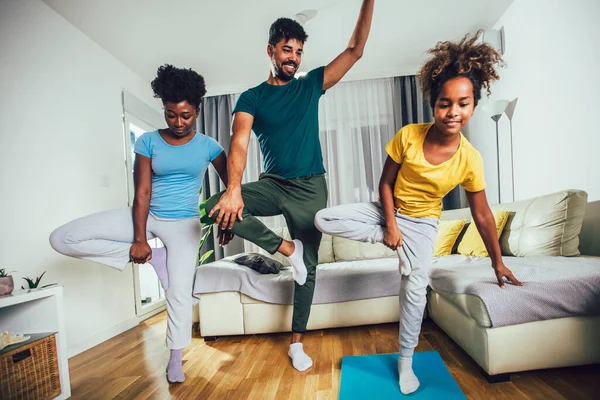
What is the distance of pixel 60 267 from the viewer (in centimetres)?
236

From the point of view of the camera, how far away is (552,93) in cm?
246

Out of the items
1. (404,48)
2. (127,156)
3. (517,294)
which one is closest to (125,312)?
(127,156)

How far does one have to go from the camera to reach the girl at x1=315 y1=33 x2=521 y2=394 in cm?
141

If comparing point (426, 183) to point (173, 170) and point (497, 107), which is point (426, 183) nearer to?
point (173, 170)

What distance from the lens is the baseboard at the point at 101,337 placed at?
93.5 inches

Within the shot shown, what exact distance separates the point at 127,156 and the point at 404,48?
9.73 feet

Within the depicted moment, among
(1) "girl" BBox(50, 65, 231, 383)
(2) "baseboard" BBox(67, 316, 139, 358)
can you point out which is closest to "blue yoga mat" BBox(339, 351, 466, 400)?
(1) "girl" BBox(50, 65, 231, 383)

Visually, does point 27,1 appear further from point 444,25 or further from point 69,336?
point 444,25

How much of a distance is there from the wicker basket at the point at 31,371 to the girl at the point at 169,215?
16.9 inches

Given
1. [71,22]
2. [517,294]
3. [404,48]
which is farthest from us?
[404,48]

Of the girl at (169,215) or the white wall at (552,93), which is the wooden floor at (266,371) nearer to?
the girl at (169,215)

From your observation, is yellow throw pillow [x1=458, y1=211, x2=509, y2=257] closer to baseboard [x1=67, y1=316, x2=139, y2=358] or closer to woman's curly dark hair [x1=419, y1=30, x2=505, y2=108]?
woman's curly dark hair [x1=419, y1=30, x2=505, y2=108]

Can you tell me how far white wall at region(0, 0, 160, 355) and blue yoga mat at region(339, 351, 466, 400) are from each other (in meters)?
1.96

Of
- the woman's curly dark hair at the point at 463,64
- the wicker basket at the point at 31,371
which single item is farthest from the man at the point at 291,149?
the wicker basket at the point at 31,371
